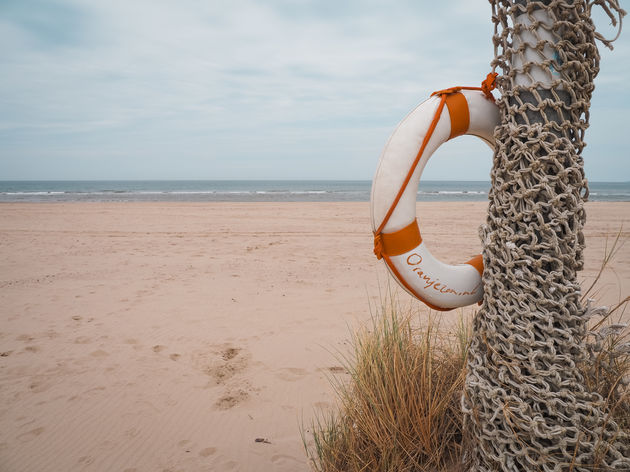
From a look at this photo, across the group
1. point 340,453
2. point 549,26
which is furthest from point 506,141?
point 340,453

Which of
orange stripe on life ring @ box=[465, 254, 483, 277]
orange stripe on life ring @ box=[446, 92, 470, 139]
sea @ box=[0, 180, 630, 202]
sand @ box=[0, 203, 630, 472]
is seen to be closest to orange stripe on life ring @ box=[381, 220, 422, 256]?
orange stripe on life ring @ box=[465, 254, 483, 277]

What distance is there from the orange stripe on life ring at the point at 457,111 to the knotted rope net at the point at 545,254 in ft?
0.47

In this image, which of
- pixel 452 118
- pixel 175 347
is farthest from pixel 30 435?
pixel 452 118

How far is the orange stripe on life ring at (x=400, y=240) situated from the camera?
1.53 metres

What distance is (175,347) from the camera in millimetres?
3699

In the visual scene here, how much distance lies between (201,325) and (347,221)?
8483mm

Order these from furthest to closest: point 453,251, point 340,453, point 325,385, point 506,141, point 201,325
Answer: point 453,251 → point 201,325 → point 325,385 → point 340,453 → point 506,141

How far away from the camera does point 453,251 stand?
24.8 feet

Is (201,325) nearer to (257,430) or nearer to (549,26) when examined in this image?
(257,430)

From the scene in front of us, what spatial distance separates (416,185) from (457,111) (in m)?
0.31

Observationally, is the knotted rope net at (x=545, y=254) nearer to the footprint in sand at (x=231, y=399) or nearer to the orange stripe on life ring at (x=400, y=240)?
the orange stripe on life ring at (x=400, y=240)

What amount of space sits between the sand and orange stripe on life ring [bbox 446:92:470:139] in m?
2.00

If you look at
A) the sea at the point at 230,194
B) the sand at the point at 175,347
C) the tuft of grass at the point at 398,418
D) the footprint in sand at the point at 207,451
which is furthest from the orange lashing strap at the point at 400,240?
the sea at the point at 230,194

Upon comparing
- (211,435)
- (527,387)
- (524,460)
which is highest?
(527,387)
